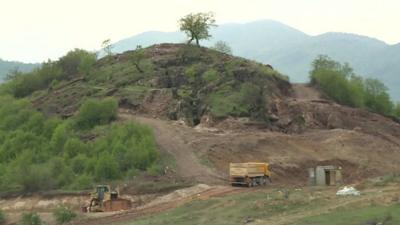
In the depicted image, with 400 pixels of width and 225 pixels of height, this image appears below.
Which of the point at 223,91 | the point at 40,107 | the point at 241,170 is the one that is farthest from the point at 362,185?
the point at 40,107

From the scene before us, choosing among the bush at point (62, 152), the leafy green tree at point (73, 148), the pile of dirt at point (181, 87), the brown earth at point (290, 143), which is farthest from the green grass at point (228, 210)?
the pile of dirt at point (181, 87)

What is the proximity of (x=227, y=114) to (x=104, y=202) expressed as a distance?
21.3 m

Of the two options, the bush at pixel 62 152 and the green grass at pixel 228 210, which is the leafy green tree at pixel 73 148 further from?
the green grass at pixel 228 210

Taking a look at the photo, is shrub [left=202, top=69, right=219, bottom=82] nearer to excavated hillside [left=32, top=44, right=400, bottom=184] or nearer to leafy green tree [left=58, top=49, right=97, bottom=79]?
excavated hillside [left=32, top=44, right=400, bottom=184]

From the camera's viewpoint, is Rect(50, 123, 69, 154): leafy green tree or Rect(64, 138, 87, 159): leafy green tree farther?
Rect(50, 123, 69, 154): leafy green tree

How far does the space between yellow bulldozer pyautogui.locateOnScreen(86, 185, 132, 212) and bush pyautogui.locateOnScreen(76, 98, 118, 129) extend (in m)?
18.5

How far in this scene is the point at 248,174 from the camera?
46.3m

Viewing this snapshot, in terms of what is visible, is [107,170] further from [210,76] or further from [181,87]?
[210,76]

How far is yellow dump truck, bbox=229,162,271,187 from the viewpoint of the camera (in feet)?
152

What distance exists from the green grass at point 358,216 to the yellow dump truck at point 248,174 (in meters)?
19.0

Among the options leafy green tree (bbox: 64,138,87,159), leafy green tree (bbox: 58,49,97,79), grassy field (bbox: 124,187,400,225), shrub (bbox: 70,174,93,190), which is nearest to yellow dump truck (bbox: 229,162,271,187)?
grassy field (bbox: 124,187,400,225)

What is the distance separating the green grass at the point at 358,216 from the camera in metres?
24.0

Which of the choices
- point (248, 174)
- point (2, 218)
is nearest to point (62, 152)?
point (2, 218)

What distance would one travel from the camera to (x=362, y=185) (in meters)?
38.9
